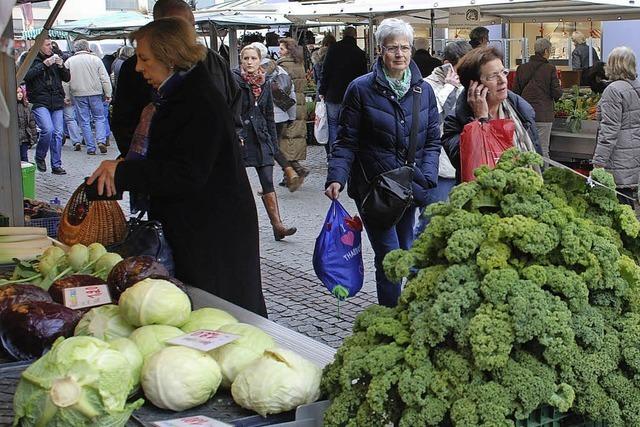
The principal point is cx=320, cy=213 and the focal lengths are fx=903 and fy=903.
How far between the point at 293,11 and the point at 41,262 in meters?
11.1

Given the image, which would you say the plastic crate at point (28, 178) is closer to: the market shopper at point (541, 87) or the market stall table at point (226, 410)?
the market stall table at point (226, 410)

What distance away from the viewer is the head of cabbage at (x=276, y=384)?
1.95 metres

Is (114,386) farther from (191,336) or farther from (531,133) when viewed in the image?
(531,133)

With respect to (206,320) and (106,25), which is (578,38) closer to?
(106,25)

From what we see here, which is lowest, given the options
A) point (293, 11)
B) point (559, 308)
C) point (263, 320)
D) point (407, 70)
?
point (263, 320)

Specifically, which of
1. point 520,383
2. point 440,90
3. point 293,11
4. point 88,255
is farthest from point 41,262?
point 293,11

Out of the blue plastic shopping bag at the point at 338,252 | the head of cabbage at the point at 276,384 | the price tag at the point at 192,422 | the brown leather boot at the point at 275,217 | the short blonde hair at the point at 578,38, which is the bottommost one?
the brown leather boot at the point at 275,217

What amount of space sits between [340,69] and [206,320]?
367 inches

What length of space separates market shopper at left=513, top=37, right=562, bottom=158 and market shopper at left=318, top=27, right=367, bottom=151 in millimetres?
2034

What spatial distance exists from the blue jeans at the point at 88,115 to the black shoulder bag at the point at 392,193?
1106 centimetres

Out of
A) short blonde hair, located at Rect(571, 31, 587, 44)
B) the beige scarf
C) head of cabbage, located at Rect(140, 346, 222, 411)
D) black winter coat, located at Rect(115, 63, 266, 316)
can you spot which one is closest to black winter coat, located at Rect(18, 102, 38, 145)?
the beige scarf

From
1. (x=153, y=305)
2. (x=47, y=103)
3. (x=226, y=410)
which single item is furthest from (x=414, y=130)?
(x=47, y=103)

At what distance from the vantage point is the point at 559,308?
1693 millimetres

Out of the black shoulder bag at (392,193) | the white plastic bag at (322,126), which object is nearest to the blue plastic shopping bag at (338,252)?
the black shoulder bag at (392,193)
